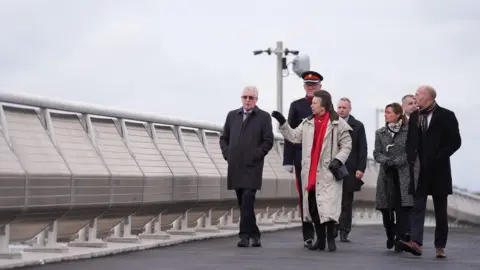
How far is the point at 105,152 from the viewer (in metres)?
14.4

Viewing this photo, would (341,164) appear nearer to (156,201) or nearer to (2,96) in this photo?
(156,201)

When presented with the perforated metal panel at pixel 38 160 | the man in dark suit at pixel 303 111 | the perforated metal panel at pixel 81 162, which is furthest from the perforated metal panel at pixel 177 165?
the perforated metal panel at pixel 38 160

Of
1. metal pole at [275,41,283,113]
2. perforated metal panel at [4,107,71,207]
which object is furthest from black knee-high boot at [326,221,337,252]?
metal pole at [275,41,283,113]

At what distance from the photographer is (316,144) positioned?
15125mm

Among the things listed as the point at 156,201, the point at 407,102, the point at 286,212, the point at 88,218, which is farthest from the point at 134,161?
the point at 286,212

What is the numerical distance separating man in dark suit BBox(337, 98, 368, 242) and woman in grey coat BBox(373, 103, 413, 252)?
1.76 metres

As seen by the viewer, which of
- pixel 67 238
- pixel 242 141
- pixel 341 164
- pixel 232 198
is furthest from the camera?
pixel 232 198

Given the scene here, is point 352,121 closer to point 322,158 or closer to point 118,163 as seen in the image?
point 322,158

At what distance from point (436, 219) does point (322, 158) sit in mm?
1479

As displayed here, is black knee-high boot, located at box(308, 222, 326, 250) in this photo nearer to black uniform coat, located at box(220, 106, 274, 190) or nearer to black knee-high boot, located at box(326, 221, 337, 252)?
black knee-high boot, located at box(326, 221, 337, 252)

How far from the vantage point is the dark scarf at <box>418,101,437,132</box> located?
14586mm

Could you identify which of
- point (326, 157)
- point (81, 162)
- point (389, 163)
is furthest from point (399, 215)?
point (81, 162)

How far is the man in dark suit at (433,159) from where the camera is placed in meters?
14.4

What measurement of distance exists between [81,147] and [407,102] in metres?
4.40
